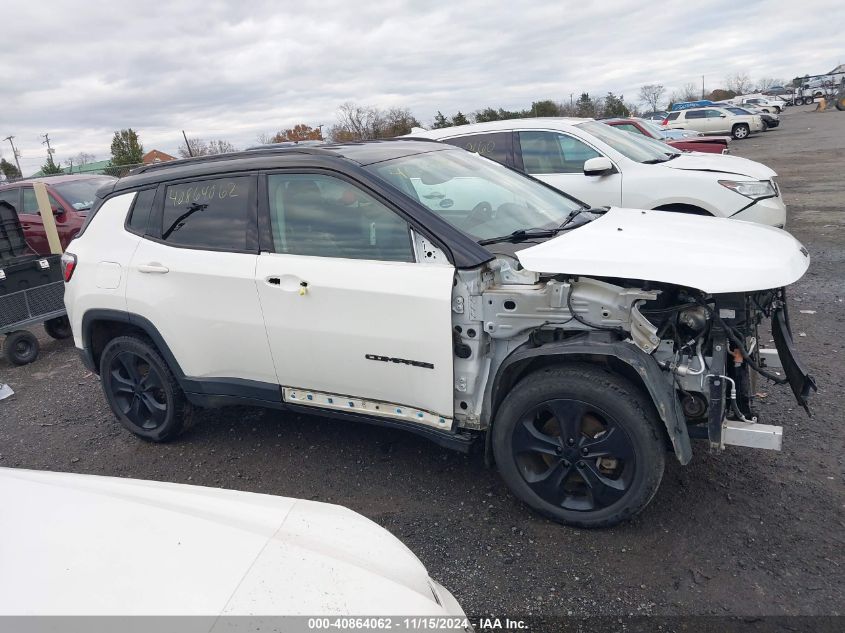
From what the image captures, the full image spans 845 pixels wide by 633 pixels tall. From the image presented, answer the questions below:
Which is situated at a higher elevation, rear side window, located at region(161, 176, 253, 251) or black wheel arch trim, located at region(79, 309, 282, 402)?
rear side window, located at region(161, 176, 253, 251)

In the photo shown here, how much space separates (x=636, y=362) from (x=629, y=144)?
5.49m

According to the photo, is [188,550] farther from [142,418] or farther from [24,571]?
[142,418]

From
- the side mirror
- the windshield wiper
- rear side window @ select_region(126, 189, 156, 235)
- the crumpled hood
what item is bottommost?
the crumpled hood

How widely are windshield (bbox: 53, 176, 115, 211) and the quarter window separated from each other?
6750 mm

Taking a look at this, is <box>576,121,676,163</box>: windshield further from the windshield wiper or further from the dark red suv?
the dark red suv

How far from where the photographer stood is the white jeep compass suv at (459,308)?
289 cm

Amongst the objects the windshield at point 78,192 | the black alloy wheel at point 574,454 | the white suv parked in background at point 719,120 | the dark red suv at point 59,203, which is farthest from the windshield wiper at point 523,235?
the white suv parked in background at point 719,120

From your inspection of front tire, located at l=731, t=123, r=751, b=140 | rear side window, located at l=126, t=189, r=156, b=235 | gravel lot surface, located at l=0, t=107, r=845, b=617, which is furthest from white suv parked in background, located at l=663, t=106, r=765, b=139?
rear side window, located at l=126, t=189, r=156, b=235

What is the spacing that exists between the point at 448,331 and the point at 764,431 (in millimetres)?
1518

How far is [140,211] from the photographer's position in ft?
13.8

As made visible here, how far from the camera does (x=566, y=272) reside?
2.89 meters

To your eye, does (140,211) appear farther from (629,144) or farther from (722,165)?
(722,165)

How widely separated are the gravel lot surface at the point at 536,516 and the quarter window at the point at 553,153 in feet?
9.59

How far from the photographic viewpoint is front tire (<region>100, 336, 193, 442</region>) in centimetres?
422
